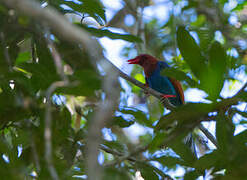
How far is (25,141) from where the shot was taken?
2.30 metres

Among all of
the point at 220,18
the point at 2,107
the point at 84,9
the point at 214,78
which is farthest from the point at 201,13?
the point at 2,107

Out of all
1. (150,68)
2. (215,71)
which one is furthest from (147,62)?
(215,71)

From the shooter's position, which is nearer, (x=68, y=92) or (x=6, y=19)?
(x=68, y=92)

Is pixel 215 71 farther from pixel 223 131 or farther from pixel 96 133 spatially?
pixel 96 133

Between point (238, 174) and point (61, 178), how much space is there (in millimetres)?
843

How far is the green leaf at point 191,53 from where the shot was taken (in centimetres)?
191

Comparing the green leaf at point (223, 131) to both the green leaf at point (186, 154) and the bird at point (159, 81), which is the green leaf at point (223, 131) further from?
the bird at point (159, 81)

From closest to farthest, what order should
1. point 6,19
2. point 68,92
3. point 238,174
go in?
1. point 238,174
2. point 68,92
3. point 6,19

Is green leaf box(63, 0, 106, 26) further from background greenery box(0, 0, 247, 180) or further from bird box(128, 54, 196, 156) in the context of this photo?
bird box(128, 54, 196, 156)

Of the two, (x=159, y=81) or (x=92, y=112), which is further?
(x=159, y=81)

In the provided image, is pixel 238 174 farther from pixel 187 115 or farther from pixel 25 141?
pixel 25 141

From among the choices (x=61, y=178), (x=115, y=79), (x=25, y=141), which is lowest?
(x=25, y=141)

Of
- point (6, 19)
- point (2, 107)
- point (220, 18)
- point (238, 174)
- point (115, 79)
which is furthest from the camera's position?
point (220, 18)

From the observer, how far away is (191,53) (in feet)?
6.44
